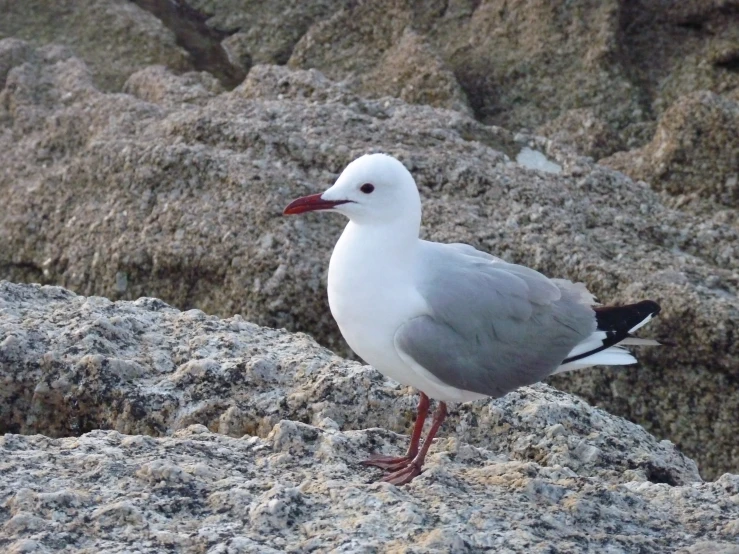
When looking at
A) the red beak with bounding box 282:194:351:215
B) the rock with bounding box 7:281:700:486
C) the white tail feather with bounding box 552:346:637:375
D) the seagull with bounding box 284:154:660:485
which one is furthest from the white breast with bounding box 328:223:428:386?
the white tail feather with bounding box 552:346:637:375

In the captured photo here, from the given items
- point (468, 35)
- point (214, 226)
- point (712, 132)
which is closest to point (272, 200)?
point (214, 226)

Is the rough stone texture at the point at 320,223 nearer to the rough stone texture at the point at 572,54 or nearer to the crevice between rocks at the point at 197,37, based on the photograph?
the rough stone texture at the point at 572,54

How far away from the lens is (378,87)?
8.04m

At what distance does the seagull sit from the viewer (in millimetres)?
3393

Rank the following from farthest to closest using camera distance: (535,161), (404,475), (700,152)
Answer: (700,152), (535,161), (404,475)

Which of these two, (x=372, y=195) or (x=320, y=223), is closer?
(x=372, y=195)

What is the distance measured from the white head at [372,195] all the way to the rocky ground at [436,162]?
4.30 ft

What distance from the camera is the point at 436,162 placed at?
5695mm

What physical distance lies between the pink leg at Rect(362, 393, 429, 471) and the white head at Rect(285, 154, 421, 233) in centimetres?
65

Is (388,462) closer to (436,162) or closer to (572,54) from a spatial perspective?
(436,162)

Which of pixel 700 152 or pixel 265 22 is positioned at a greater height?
pixel 265 22

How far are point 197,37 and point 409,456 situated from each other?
6.88 meters

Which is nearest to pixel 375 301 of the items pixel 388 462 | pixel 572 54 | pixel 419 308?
pixel 419 308

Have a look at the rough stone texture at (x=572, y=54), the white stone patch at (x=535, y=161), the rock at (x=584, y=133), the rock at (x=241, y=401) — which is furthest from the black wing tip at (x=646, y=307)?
the rough stone texture at (x=572, y=54)
